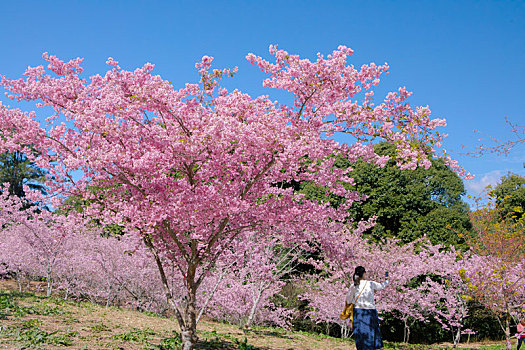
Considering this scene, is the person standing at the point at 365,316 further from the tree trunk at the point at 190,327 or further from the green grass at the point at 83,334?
the green grass at the point at 83,334

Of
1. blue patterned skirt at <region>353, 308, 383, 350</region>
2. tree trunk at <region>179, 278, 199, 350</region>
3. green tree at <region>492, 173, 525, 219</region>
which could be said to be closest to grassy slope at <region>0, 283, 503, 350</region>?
tree trunk at <region>179, 278, 199, 350</region>

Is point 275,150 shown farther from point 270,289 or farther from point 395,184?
point 395,184

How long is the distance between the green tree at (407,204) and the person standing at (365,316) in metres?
17.9

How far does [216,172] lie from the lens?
6395mm

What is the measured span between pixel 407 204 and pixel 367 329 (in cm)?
2119

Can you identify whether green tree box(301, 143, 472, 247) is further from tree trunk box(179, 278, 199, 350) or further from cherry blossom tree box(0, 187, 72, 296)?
tree trunk box(179, 278, 199, 350)

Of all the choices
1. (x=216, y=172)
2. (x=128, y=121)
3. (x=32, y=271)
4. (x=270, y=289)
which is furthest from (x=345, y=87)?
(x=32, y=271)

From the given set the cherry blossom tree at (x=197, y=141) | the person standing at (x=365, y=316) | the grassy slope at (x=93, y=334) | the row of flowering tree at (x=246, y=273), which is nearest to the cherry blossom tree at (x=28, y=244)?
the row of flowering tree at (x=246, y=273)

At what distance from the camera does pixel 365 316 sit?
19.3ft

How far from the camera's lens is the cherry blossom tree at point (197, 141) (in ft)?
19.8

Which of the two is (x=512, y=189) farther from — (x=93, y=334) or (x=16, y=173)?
(x=16, y=173)

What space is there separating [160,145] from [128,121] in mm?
1018

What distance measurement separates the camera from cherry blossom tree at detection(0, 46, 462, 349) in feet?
19.8

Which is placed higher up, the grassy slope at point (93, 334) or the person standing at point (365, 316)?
the person standing at point (365, 316)
